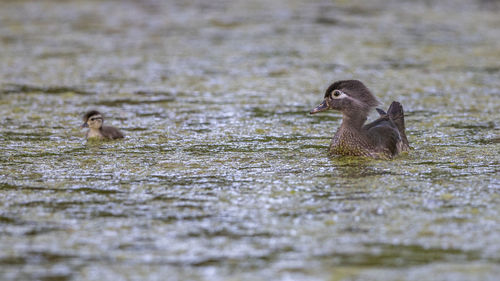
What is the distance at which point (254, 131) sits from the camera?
30.1 feet

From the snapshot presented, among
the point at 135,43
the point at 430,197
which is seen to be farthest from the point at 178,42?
the point at 430,197

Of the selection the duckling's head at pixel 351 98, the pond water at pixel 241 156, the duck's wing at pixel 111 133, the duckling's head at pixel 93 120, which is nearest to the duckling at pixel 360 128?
the duckling's head at pixel 351 98

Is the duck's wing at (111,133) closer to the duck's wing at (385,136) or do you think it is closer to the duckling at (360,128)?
the duckling at (360,128)

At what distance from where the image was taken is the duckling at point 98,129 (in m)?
8.76

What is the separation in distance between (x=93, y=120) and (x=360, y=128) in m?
3.04

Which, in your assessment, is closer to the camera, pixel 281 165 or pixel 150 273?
pixel 150 273

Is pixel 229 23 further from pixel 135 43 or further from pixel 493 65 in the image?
pixel 493 65

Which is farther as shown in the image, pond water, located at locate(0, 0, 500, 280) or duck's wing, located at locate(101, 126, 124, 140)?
duck's wing, located at locate(101, 126, 124, 140)

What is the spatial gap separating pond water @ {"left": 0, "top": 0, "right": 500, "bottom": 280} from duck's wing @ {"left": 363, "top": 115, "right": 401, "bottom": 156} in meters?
0.18

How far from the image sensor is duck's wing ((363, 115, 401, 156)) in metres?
7.79

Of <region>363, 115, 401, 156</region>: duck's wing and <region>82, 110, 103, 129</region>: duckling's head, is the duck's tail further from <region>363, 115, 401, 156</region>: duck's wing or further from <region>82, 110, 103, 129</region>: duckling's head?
<region>82, 110, 103, 129</region>: duckling's head

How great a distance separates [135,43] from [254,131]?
6.79 meters

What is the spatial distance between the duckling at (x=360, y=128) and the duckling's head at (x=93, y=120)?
8.13 ft

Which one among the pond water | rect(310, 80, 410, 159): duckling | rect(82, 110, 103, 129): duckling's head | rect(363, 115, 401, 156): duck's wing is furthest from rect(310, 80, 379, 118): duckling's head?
rect(82, 110, 103, 129): duckling's head
